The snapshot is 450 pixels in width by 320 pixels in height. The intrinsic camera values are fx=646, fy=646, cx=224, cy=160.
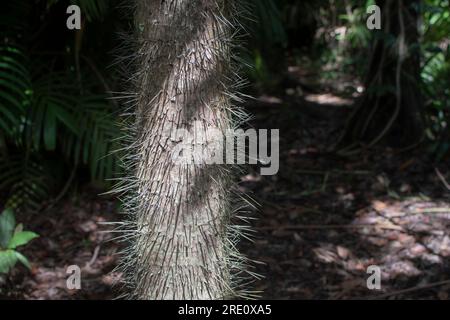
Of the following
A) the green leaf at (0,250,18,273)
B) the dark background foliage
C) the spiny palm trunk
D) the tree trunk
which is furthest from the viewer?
the tree trunk

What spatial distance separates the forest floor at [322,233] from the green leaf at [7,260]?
0.47 m

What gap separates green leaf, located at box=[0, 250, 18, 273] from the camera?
309 cm

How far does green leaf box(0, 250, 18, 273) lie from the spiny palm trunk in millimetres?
1138

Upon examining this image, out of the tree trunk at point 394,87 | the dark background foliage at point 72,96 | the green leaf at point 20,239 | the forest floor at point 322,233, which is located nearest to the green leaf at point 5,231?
the green leaf at point 20,239

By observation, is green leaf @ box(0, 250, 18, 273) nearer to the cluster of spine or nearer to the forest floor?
the forest floor

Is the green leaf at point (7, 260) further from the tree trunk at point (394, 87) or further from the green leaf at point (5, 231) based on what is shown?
the tree trunk at point (394, 87)

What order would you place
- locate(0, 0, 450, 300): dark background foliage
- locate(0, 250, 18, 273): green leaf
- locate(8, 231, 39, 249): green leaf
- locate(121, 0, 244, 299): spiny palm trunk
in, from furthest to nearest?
locate(0, 0, 450, 300): dark background foliage → locate(8, 231, 39, 249): green leaf → locate(0, 250, 18, 273): green leaf → locate(121, 0, 244, 299): spiny palm trunk

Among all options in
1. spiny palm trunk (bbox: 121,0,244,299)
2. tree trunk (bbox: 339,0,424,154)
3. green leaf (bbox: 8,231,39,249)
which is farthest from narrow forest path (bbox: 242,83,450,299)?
spiny palm trunk (bbox: 121,0,244,299)

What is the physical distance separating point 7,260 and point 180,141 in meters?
1.49

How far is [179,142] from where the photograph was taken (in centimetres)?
207

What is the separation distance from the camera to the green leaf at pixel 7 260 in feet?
10.2

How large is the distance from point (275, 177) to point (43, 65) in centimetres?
196

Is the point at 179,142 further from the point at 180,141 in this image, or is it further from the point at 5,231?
the point at 5,231

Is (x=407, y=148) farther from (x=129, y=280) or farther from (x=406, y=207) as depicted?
(x=129, y=280)
